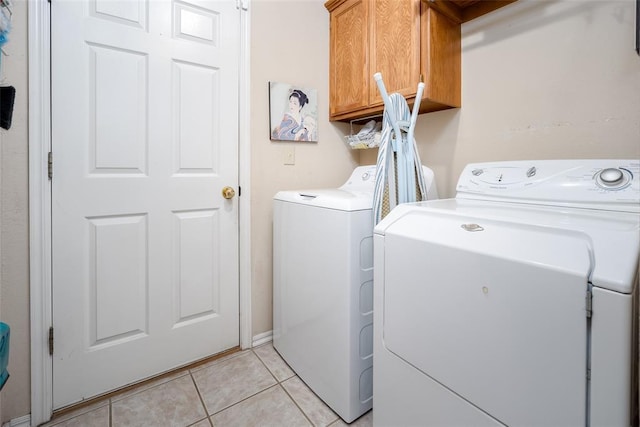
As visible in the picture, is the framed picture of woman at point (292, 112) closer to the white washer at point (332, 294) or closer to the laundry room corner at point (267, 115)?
the laundry room corner at point (267, 115)

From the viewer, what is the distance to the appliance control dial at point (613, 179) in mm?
935

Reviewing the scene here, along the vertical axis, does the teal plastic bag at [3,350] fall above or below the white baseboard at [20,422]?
above

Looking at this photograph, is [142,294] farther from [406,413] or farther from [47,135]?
[406,413]

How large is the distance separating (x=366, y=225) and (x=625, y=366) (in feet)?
Answer: 2.75

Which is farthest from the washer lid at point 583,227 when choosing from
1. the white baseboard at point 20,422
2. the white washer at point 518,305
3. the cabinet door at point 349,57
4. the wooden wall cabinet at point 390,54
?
the white baseboard at point 20,422

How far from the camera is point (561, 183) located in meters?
1.06

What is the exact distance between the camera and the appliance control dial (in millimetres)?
935

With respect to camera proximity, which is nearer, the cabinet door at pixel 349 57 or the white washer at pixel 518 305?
the white washer at pixel 518 305

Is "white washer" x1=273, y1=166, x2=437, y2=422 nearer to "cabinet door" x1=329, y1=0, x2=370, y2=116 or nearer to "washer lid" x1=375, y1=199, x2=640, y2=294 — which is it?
"washer lid" x1=375, y1=199, x2=640, y2=294

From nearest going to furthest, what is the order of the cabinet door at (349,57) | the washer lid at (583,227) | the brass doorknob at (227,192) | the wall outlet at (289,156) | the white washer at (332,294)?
the washer lid at (583,227) < the white washer at (332,294) < the brass doorknob at (227,192) < the cabinet door at (349,57) < the wall outlet at (289,156)

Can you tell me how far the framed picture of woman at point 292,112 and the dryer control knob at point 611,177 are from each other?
147cm

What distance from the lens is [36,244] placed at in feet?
4.15

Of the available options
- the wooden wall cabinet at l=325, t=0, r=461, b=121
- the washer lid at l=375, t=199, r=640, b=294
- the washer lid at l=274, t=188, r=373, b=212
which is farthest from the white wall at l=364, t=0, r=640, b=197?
the washer lid at l=274, t=188, r=373, b=212

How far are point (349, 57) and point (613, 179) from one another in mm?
1521
